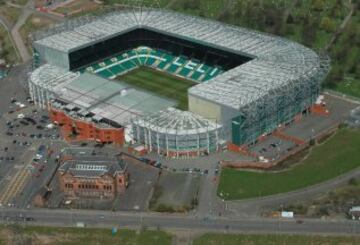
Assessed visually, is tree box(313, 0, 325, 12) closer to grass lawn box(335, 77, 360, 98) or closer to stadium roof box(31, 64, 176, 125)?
grass lawn box(335, 77, 360, 98)

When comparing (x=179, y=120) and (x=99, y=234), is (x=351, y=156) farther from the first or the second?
(x=99, y=234)

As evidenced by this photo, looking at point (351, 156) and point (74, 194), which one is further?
point (351, 156)

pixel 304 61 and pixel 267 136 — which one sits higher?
pixel 304 61

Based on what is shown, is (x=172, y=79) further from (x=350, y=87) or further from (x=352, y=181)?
(x=352, y=181)

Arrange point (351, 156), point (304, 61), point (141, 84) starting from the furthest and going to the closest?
point (141, 84) → point (304, 61) → point (351, 156)

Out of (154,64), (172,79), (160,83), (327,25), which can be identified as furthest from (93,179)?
(327,25)

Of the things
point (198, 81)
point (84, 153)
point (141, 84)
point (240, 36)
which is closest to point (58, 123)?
point (84, 153)

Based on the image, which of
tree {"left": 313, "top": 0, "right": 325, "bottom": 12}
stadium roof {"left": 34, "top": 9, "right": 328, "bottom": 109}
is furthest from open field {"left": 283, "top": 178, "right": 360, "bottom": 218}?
tree {"left": 313, "top": 0, "right": 325, "bottom": 12}

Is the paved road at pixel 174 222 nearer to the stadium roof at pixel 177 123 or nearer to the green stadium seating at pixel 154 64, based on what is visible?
the stadium roof at pixel 177 123
